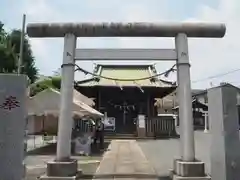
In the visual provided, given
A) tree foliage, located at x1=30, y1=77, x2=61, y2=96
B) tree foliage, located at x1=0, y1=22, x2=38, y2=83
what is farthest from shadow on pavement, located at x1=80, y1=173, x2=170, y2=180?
tree foliage, located at x1=30, y1=77, x2=61, y2=96

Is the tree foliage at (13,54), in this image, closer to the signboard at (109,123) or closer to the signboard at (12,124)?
the signboard at (109,123)

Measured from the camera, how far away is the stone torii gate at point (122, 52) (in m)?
11.0

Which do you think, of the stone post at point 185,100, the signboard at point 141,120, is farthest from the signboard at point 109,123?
the stone post at point 185,100

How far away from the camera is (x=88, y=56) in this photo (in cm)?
1149

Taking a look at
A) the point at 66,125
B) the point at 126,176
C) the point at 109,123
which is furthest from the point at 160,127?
the point at 66,125

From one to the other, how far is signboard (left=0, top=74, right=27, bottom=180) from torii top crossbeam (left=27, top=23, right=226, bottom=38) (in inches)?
162

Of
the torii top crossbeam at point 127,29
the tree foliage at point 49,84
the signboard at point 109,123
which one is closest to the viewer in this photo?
the torii top crossbeam at point 127,29

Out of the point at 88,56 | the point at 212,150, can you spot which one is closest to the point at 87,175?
the point at 88,56

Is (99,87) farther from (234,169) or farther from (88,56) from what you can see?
(234,169)

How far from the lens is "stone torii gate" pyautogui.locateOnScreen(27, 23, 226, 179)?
1104cm

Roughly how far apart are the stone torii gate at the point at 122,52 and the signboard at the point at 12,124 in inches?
137

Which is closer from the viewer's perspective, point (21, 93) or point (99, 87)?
point (21, 93)

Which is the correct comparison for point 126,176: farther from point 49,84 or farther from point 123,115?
point 49,84

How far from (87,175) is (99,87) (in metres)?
22.8
